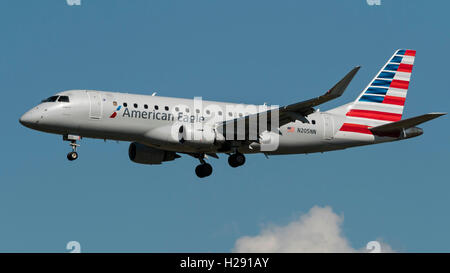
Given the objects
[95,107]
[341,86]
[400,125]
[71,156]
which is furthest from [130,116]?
[400,125]

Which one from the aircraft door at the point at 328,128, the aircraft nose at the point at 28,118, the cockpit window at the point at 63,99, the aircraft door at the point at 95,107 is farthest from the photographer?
the aircraft door at the point at 328,128

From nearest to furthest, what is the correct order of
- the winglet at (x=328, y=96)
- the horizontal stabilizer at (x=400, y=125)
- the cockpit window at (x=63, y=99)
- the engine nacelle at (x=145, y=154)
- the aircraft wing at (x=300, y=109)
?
the winglet at (x=328, y=96) < the aircraft wing at (x=300, y=109) < the cockpit window at (x=63, y=99) < the horizontal stabilizer at (x=400, y=125) < the engine nacelle at (x=145, y=154)

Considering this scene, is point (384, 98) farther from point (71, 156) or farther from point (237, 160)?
point (71, 156)

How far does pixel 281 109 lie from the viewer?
49656 mm

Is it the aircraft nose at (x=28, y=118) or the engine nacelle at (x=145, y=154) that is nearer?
the aircraft nose at (x=28, y=118)

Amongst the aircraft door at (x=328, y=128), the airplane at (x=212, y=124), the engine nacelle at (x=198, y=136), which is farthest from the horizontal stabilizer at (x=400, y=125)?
the engine nacelle at (x=198, y=136)

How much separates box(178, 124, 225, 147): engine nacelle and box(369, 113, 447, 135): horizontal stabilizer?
37.9 ft

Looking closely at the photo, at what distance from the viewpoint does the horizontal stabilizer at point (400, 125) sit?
51.2 meters

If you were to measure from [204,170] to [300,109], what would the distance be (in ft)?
30.4

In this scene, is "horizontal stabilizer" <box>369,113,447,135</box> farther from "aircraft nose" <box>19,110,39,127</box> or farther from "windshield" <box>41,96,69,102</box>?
"aircraft nose" <box>19,110,39,127</box>

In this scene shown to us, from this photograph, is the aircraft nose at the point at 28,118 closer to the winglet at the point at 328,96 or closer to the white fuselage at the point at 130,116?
the white fuselage at the point at 130,116

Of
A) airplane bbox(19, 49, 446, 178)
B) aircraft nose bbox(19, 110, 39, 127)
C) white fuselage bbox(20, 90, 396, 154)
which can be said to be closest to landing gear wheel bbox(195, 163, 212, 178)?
airplane bbox(19, 49, 446, 178)

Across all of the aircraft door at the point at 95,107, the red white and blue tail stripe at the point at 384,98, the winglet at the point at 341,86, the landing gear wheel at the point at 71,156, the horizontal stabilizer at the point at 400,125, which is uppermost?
the red white and blue tail stripe at the point at 384,98
